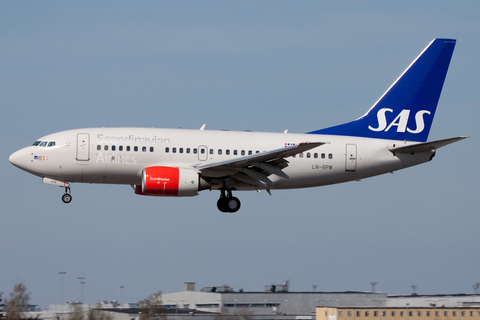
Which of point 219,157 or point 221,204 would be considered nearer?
point 219,157

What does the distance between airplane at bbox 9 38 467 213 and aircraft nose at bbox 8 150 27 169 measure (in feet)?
0.19

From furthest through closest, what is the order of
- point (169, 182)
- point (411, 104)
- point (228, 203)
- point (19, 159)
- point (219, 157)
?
point (411, 104)
point (228, 203)
point (219, 157)
point (19, 159)
point (169, 182)

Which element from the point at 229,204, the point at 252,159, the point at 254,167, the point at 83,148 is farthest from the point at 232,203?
the point at 83,148

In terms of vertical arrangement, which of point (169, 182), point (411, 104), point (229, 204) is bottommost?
point (229, 204)

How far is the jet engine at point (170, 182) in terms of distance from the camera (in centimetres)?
3447

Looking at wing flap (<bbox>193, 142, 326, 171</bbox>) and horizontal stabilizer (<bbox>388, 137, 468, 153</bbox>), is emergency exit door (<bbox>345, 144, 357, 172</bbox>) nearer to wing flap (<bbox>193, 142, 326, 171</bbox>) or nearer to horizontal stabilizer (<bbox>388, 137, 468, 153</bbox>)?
horizontal stabilizer (<bbox>388, 137, 468, 153</bbox>)

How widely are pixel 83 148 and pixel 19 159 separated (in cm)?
380

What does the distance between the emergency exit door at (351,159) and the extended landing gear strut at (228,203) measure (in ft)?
22.4

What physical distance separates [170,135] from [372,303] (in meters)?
39.6

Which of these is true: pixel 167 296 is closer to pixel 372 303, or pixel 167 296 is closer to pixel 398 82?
pixel 372 303

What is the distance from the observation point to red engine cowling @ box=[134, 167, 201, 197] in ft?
113

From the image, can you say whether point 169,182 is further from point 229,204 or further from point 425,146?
point 425,146

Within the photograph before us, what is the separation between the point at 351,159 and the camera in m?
38.1

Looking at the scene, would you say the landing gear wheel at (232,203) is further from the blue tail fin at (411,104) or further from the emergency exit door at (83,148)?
the emergency exit door at (83,148)
